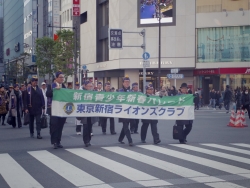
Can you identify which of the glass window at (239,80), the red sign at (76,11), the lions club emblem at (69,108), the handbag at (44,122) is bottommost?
the handbag at (44,122)

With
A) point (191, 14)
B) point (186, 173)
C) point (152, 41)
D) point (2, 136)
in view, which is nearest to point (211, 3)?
point (191, 14)

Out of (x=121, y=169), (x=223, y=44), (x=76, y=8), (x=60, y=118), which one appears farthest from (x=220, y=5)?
(x=121, y=169)

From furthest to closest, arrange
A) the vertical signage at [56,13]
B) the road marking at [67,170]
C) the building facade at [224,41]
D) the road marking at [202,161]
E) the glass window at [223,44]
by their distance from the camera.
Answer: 1. the vertical signage at [56,13]
2. the glass window at [223,44]
3. the building facade at [224,41]
4. the road marking at [202,161]
5. the road marking at [67,170]

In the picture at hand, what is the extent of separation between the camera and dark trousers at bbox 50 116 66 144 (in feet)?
43.4

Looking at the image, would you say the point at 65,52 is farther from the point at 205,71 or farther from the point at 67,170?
the point at 67,170

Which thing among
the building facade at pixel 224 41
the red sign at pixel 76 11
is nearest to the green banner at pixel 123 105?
the building facade at pixel 224 41

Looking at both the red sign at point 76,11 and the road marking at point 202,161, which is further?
the red sign at point 76,11

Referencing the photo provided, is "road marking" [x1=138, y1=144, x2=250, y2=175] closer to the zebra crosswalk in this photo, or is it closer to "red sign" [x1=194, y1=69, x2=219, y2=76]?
the zebra crosswalk

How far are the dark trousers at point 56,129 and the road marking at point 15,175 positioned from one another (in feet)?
6.18

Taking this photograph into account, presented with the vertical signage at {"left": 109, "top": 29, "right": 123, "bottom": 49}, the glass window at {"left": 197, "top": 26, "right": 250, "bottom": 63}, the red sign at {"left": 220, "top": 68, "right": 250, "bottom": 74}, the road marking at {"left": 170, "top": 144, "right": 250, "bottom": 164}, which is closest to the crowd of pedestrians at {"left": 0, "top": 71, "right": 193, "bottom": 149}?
the road marking at {"left": 170, "top": 144, "right": 250, "bottom": 164}

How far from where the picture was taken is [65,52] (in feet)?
180

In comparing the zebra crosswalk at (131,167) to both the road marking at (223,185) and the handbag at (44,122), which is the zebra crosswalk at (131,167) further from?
the handbag at (44,122)

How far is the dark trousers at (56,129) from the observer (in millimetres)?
13227

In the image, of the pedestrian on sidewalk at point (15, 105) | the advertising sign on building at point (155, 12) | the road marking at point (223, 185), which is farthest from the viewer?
the advertising sign on building at point (155, 12)
